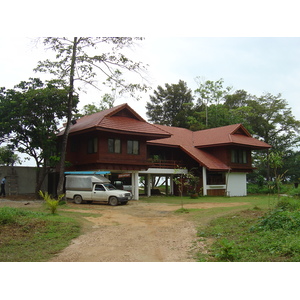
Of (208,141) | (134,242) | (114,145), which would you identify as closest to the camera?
(134,242)

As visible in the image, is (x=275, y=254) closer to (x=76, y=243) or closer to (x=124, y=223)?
(x=76, y=243)

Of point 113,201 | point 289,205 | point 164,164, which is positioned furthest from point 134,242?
point 164,164

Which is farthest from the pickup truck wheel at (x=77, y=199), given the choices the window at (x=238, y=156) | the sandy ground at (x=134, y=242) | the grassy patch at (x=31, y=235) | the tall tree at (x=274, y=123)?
the tall tree at (x=274, y=123)

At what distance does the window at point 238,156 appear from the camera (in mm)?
33716

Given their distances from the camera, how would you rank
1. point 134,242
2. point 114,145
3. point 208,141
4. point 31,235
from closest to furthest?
point 134,242
point 31,235
point 114,145
point 208,141

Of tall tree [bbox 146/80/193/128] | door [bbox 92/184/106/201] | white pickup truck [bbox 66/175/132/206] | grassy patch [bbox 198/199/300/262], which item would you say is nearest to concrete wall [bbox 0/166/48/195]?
white pickup truck [bbox 66/175/132/206]

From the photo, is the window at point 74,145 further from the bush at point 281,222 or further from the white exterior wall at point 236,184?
the bush at point 281,222

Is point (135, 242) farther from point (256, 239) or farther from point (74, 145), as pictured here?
point (74, 145)

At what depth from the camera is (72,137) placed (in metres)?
27.9

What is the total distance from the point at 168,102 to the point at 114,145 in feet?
121

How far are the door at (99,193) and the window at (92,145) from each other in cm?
420

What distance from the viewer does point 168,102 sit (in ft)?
198

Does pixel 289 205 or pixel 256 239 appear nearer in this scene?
pixel 256 239

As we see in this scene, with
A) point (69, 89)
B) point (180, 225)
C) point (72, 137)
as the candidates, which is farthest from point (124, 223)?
point (72, 137)
